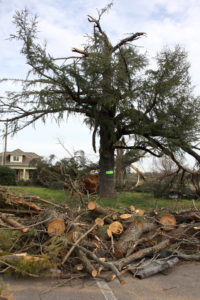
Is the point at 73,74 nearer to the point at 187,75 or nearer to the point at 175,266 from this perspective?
the point at 187,75

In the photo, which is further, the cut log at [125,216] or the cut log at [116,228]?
the cut log at [125,216]

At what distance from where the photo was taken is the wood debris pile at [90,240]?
4.35 meters

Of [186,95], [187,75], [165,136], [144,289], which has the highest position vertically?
[187,75]

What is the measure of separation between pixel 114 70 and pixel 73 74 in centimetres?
157

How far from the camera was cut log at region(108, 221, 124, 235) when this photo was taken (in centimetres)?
544

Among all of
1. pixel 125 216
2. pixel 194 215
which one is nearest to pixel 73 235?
pixel 125 216

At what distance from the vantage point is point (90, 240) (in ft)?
17.4

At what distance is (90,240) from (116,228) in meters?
0.53

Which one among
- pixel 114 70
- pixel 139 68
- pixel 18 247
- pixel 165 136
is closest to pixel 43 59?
pixel 114 70

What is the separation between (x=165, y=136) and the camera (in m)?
12.0

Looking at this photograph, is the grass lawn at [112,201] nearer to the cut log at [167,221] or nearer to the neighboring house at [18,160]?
the cut log at [167,221]

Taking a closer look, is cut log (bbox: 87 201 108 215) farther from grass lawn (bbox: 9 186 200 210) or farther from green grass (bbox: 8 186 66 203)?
green grass (bbox: 8 186 66 203)

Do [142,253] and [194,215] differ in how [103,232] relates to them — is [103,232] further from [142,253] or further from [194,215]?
[194,215]

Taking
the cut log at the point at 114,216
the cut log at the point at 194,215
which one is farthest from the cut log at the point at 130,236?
the cut log at the point at 194,215
